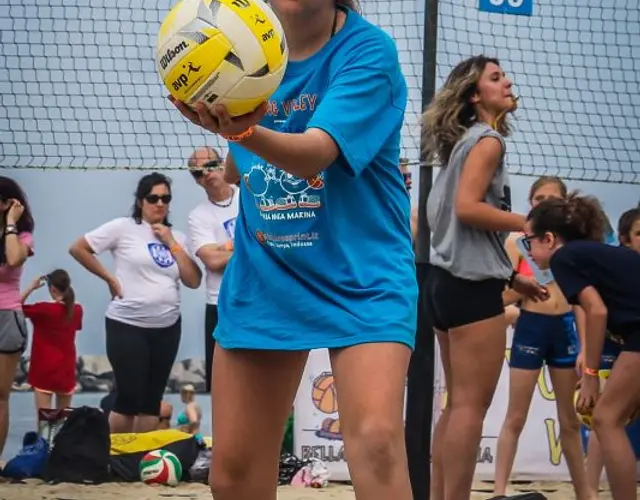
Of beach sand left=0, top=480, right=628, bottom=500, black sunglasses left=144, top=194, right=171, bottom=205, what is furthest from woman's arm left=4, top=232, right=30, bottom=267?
beach sand left=0, top=480, right=628, bottom=500

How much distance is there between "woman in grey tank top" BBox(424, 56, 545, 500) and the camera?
4.74 meters

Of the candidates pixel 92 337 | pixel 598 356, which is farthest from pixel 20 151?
pixel 598 356

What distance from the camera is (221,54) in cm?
261

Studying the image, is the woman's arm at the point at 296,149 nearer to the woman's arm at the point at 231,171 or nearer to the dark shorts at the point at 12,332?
the woman's arm at the point at 231,171

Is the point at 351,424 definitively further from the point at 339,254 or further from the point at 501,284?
the point at 501,284

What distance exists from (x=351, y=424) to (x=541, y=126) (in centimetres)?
385

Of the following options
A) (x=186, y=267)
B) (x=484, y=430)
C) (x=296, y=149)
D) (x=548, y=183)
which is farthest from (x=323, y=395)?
(x=296, y=149)

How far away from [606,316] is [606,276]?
0.60 feet

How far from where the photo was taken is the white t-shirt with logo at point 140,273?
23.2 feet

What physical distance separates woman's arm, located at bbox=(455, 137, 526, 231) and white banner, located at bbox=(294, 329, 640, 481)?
2.13 m

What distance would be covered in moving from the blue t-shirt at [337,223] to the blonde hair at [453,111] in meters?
1.92

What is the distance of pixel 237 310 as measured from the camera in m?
3.19

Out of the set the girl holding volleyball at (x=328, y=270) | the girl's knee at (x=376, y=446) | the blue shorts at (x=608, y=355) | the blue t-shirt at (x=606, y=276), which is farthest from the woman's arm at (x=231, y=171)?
the blue shorts at (x=608, y=355)

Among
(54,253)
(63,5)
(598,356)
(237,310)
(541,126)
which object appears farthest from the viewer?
(54,253)
